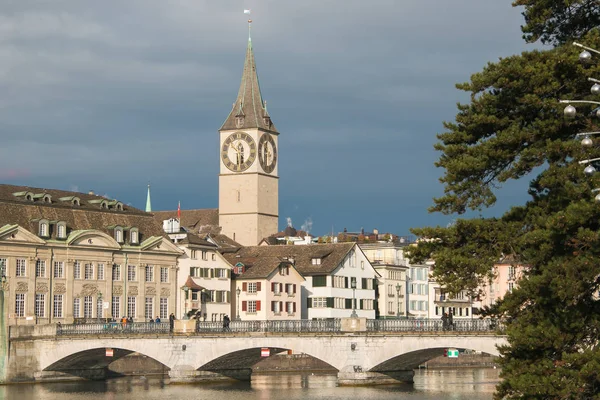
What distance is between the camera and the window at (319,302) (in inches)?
4619

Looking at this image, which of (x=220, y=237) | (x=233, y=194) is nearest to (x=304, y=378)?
(x=220, y=237)

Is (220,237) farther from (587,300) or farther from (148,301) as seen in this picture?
(587,300)

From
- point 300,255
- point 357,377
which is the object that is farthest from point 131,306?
point 357,377

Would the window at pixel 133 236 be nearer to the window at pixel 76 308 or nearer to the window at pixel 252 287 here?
the window at pixel 76 308

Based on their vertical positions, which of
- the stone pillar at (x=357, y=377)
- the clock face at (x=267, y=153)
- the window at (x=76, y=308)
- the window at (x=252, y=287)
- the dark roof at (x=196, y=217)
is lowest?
the stone pillar at (x=357, y=377)

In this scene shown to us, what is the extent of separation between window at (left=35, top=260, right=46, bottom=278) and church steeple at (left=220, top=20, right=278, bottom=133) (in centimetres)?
4636

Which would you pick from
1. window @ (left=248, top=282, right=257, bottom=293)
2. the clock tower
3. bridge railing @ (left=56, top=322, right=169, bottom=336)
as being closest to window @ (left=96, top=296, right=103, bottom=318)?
window @ (left=248, top=282, right=257, bottom=293)

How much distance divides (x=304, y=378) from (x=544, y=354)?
195 feet

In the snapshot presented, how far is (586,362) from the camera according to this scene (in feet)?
112

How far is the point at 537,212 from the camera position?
38031mm

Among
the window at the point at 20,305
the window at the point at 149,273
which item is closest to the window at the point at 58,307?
the window at the point at 20,305

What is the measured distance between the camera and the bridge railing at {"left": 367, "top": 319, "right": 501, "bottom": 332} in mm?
73812

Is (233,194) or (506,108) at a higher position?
(233,194)

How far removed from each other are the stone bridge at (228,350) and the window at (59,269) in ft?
39.3
